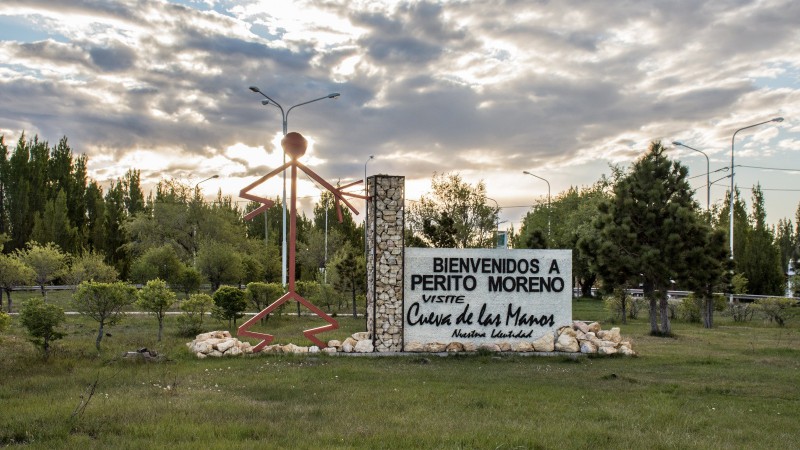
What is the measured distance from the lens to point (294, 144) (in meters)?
17.2

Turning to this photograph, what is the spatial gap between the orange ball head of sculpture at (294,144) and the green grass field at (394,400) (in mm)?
5067

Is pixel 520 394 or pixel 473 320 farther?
pixel 473 320

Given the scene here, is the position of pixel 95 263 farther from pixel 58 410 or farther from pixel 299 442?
pixel 299 442

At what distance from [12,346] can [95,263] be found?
64.0ft

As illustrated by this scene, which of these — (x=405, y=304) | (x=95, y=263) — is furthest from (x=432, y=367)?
(x=95, y=263)

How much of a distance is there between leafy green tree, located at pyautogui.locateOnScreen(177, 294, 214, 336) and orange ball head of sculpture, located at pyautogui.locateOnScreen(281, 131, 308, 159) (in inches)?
304

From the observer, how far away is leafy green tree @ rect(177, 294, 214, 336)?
21969 millimetres

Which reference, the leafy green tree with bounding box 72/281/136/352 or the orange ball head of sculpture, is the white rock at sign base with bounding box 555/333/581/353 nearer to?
the orange ball head of sculpture

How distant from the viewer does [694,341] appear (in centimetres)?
2288

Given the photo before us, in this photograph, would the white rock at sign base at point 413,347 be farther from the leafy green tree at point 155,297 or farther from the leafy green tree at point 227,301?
the leafy green tree at point 227,301

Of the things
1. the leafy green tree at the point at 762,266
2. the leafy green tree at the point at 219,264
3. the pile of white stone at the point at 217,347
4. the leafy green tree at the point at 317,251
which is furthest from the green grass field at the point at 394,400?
the leafy green tree at the point at 317,251

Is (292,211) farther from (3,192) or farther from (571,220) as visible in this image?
(3,192)

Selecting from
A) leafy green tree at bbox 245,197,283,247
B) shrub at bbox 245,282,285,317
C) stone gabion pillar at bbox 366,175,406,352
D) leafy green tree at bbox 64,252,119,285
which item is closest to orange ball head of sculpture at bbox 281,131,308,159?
stone gabion pillar at bbox 366,175,406,352

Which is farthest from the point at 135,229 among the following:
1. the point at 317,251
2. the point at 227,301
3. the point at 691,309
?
the point at 691,309
